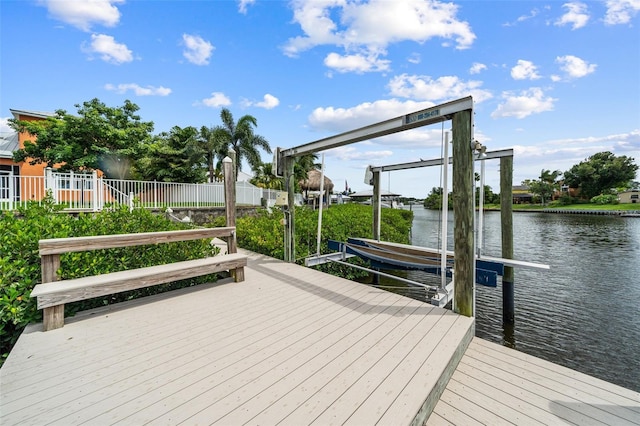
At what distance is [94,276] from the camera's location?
2971mm

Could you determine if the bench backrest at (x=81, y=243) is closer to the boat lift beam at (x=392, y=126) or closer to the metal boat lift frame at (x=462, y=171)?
the boat lift beam at (x=392, y=126)

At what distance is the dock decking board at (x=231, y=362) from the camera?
161cm

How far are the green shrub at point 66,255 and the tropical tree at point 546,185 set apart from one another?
65.0 m

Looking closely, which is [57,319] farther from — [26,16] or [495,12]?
[495,12]

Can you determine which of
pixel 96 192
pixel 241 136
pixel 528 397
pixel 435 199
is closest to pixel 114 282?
pixel 528 397

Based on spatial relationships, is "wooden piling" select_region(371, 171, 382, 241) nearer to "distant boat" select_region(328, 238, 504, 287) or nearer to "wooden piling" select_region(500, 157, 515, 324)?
"distant boat" select_region(328, 238, 504, 287)

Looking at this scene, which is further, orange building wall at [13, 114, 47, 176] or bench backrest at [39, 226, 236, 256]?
orange building wall at [13, 114, 47, 176]

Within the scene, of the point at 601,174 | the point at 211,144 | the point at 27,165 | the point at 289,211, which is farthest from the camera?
the point at 601,174

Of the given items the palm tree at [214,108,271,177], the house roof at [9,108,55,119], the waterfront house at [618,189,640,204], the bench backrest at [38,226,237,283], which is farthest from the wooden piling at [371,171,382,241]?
the waterfront house at [618,189,640,204]

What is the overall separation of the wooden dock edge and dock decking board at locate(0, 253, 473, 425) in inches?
1.6

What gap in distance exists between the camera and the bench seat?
252cm

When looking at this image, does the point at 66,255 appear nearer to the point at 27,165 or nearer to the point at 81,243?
the point at 81,243

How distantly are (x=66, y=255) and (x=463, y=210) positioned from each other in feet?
14.4

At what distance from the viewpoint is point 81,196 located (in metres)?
9.05
